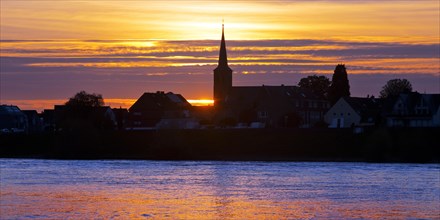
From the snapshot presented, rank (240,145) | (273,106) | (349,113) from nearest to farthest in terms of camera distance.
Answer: (240,145) < (349,113) < (273,106)

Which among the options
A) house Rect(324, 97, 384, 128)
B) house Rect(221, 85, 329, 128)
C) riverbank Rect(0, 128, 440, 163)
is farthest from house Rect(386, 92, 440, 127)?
house Rect(221, 85, 329, 128)

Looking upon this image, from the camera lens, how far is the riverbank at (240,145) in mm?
122125

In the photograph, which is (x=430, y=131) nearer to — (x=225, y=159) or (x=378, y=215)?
(x=225, y=159)

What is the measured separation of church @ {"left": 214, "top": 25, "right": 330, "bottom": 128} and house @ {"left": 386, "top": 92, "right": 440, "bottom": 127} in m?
25.3

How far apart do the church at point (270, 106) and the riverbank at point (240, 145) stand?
33594mm

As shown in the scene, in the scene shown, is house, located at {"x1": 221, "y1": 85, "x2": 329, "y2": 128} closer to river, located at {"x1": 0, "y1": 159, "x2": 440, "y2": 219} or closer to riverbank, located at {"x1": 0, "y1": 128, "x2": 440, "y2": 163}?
riverbank, located at {"x1": 0, "y1": 128, "x2": 440, "y2": 163}

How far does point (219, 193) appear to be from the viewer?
71125 mm

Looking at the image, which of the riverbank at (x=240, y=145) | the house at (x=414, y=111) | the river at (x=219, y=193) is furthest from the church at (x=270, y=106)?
the river at (x=219, y=193)

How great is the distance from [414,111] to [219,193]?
85.0m

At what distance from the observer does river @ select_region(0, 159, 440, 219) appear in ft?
187

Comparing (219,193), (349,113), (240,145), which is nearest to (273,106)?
(349,113)

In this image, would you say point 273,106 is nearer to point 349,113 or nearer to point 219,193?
point 349,113

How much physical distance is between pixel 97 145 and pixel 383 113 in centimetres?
4311

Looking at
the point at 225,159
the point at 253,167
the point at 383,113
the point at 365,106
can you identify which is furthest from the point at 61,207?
the point at 365,106
